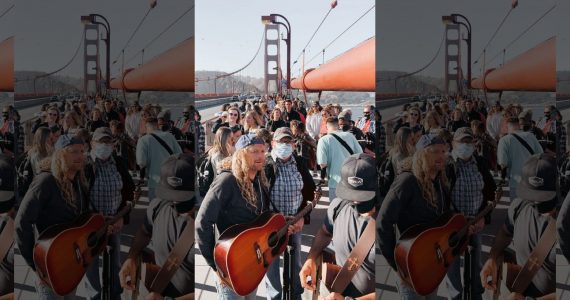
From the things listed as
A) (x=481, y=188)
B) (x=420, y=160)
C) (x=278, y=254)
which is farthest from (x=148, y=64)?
(x=481, y=188)

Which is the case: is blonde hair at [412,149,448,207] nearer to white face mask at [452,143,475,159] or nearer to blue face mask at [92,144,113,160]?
white face mask at [452,143,475,159]

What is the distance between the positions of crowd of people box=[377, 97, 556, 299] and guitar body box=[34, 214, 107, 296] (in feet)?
5.60

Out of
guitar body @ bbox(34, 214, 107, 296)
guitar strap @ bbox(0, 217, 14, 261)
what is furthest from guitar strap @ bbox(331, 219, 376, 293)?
guitar strap @ bbox(0, 217, 14, 261)

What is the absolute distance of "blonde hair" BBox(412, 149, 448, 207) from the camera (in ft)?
15.3

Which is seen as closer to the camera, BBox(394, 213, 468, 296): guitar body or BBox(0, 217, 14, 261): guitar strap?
BBox(394, 213, 468, 296): guitar body

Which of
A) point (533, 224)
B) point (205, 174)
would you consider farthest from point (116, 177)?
point (533, 224)

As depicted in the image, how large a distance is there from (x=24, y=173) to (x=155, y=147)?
2.73 feet

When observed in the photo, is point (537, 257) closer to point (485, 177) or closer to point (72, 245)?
point (485, 177)

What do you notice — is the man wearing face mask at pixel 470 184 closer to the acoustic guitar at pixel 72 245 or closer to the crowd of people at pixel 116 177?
the crowd of people at pixel 116 177

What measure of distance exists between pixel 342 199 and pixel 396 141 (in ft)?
1.53

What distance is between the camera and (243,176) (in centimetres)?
468

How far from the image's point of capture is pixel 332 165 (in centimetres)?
477

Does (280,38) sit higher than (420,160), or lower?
higher

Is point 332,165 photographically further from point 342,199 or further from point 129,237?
point 129,237
